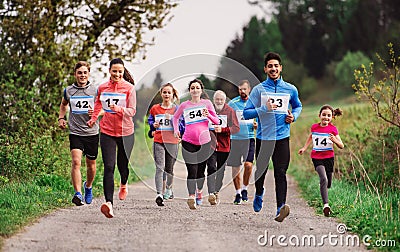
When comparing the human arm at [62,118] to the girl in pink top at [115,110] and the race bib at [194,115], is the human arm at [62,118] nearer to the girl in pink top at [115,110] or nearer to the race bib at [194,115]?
the girl in pink top at [115,110]

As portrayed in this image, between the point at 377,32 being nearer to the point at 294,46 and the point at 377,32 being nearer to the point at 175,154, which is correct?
the point at 294,46

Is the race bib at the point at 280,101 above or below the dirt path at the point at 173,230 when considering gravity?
above

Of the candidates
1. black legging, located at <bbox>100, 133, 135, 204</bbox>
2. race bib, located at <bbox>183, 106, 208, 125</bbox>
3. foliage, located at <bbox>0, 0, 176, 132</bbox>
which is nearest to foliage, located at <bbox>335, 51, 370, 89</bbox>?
foliage, located at <bbox>0, 0, 176, 132</bbox>

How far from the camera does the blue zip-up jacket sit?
883 centimetres

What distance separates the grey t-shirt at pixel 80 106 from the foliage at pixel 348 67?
42001mm

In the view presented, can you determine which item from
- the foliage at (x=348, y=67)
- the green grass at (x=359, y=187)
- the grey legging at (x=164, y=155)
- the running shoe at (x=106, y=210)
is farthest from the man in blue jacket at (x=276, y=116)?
the foliage at (x=348, y=67)

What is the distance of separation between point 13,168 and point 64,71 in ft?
13.6

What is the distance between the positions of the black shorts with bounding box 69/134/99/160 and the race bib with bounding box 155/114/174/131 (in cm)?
133

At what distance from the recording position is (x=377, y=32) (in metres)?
56.3

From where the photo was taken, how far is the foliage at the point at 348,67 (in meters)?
50.9

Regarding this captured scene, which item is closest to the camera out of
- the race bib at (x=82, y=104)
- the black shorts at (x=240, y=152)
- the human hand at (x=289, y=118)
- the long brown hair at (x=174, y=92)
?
the human hand at (x=289, y=118)

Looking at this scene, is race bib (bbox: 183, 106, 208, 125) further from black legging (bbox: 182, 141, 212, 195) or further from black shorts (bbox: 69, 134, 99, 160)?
black shorts (bbox: 69, 134, 99, 160)

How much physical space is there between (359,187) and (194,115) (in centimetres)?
395

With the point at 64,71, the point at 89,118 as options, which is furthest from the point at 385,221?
the point at 64,71
